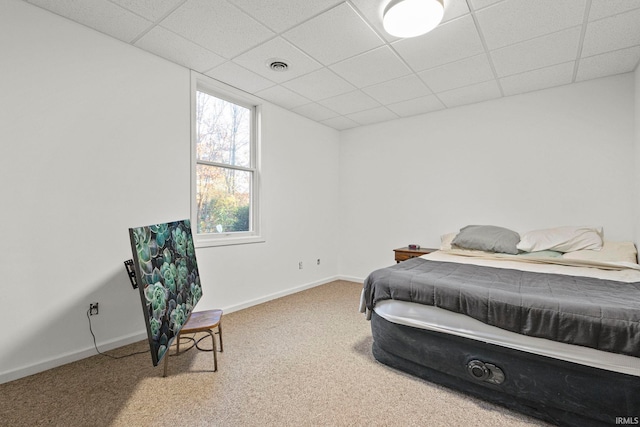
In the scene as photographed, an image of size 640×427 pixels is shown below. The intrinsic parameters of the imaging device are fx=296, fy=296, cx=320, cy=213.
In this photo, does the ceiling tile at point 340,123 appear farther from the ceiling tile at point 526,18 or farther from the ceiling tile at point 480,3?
the ceiling tile at point 480,3

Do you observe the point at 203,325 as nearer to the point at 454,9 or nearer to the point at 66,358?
the point at 66,358

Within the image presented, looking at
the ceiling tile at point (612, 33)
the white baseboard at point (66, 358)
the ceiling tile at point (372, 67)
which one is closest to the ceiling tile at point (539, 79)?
the ceiling tile at point (612, 33)

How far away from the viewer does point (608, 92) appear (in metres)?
3.04

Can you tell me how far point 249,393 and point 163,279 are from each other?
891mm

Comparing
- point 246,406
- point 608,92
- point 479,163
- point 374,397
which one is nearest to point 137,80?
point 246,406

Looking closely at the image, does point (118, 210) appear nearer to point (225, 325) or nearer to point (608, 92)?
point (225, 325)

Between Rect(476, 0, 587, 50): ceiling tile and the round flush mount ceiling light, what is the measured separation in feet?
1.21

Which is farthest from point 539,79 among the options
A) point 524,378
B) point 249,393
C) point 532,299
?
point 249,393

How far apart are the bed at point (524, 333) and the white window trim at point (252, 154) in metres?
1.80

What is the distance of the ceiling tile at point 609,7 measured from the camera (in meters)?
1.96

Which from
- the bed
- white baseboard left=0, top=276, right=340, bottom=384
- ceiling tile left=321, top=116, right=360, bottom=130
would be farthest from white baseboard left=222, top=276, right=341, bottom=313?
ceiling tile left=321, top=116, right=360, bottom=130

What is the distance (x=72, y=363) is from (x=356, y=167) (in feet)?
13.3

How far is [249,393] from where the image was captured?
185 centimetres

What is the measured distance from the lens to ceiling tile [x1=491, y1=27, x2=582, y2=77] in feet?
7.79
